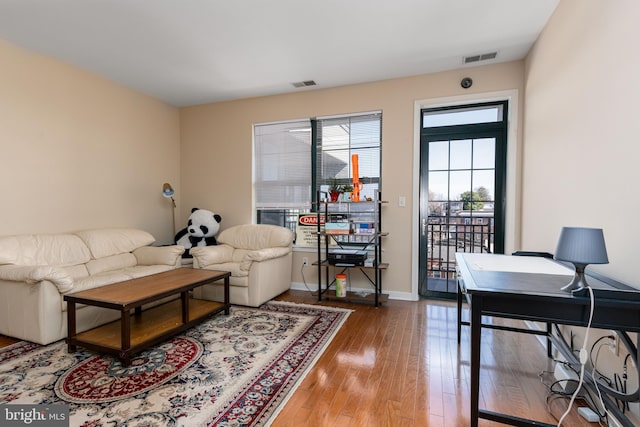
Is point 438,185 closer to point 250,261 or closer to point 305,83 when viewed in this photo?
point 305,83

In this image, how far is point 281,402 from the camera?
1.74 metres

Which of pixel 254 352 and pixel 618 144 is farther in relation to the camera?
pixel 254 352

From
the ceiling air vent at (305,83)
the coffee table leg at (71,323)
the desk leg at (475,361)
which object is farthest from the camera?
the ceiling air vent at (305,83)

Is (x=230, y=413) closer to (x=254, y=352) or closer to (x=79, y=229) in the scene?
(x=254, y=352)

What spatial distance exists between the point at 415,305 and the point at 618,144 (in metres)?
2.45

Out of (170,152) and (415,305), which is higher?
(170,152)

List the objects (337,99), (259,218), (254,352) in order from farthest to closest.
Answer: (259,218) < (337,99) < (254,352)

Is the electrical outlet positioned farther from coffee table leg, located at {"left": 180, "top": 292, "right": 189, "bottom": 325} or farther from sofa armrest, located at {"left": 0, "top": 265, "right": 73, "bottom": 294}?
sofa armrest, located at {"left": 0, "top": 265, "right": 73, "bottom": 294}

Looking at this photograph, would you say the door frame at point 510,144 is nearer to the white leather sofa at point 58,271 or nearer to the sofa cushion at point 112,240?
the white leather sofa at point 58,271

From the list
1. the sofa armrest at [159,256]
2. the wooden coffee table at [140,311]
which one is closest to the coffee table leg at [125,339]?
the wooden coffee table at [140,311]

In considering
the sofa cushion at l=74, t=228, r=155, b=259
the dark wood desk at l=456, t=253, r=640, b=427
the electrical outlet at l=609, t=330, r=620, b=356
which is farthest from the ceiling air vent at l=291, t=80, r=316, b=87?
the electrical outlet at l=609, t=330, r=620, b=356

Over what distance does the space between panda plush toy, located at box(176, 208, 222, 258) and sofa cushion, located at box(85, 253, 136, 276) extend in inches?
29.3

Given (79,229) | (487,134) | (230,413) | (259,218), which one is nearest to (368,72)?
(487,134)

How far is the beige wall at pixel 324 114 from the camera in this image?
11.7 ft
